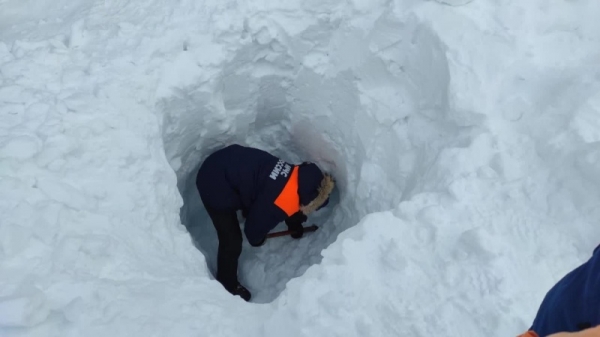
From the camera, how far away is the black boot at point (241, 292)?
150 inches

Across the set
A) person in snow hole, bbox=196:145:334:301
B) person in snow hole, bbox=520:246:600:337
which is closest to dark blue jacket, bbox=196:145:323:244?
person in snow hole, bbox=196:145:334:301

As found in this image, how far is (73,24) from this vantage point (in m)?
3.19

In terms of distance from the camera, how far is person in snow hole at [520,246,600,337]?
109 cm

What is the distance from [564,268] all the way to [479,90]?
93 cm

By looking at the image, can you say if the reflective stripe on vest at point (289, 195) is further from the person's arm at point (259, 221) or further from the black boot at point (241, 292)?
the black boot at point (241, 292)

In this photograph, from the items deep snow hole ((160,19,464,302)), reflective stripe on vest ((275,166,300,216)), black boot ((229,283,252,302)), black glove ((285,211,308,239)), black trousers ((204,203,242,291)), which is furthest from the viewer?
black glove ((285,211,308,239))

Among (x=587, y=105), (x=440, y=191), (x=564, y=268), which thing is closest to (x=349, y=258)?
(x=440, y=191)

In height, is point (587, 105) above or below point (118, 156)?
below

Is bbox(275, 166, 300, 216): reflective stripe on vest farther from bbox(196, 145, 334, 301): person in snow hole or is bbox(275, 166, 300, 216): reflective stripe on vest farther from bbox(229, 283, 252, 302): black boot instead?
bbox(229, 283, 252, 302): black boot

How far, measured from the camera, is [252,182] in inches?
139

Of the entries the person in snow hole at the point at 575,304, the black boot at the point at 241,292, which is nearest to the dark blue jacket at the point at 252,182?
the black boot at the point at 241,292

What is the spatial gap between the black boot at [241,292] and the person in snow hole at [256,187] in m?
0.43

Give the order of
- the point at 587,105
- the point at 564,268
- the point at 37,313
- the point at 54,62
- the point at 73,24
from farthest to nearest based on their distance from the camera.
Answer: the point at 73,24, the point at 54,62, the point at 587,105, the point at 564,268, the point at 37,313

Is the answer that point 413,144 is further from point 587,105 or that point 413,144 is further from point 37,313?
point 37,313
